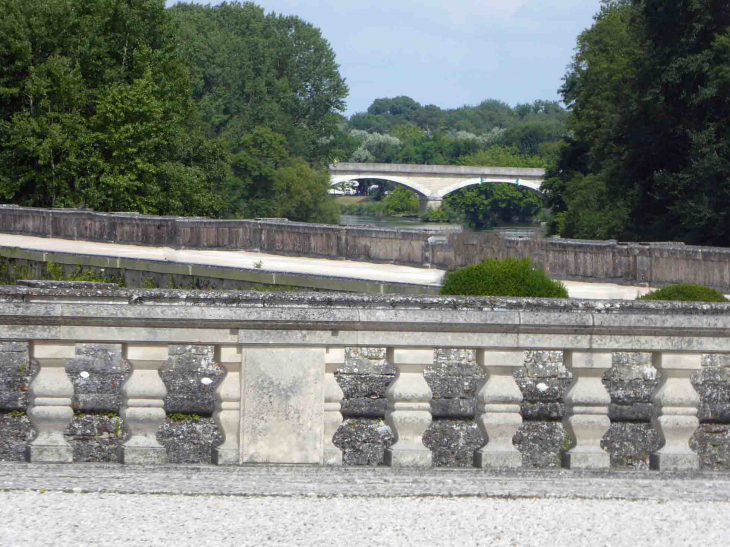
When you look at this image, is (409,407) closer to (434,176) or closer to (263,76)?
(263,76)

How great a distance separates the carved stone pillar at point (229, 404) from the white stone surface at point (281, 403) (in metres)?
0.05

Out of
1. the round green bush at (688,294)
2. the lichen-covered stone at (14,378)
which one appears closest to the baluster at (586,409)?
the lichen-covered stone at (14,378)

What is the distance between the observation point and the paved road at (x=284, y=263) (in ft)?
71.0

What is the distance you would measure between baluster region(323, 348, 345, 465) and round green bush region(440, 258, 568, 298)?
9520 mm

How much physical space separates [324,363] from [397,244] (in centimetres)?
2081

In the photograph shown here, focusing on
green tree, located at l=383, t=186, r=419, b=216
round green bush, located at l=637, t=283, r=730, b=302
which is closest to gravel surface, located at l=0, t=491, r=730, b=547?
round green bush, located at l=637, t=283, r=730, b=302

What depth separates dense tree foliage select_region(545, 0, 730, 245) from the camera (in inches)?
1416

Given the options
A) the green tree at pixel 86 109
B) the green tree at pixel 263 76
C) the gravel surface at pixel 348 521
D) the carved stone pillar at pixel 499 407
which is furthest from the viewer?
the green tree at pixel 263 76

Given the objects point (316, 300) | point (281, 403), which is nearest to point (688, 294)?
point (316, 300)

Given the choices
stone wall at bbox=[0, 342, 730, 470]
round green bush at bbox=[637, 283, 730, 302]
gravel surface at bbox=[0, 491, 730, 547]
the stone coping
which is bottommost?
gravel surface at bbox=[0, 491, 730, 547]

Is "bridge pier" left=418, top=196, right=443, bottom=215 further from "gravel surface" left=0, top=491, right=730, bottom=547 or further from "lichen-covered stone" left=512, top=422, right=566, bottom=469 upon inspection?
"gravel surface" left=0, top=491, right=730, bottom=547

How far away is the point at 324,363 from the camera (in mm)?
5418

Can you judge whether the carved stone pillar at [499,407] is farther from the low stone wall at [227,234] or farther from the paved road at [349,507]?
the low stone wall at [227,234]

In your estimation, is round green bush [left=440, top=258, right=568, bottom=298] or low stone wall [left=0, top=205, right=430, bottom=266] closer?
round green bush [left=440, top=258, right=568, bottom=298]
